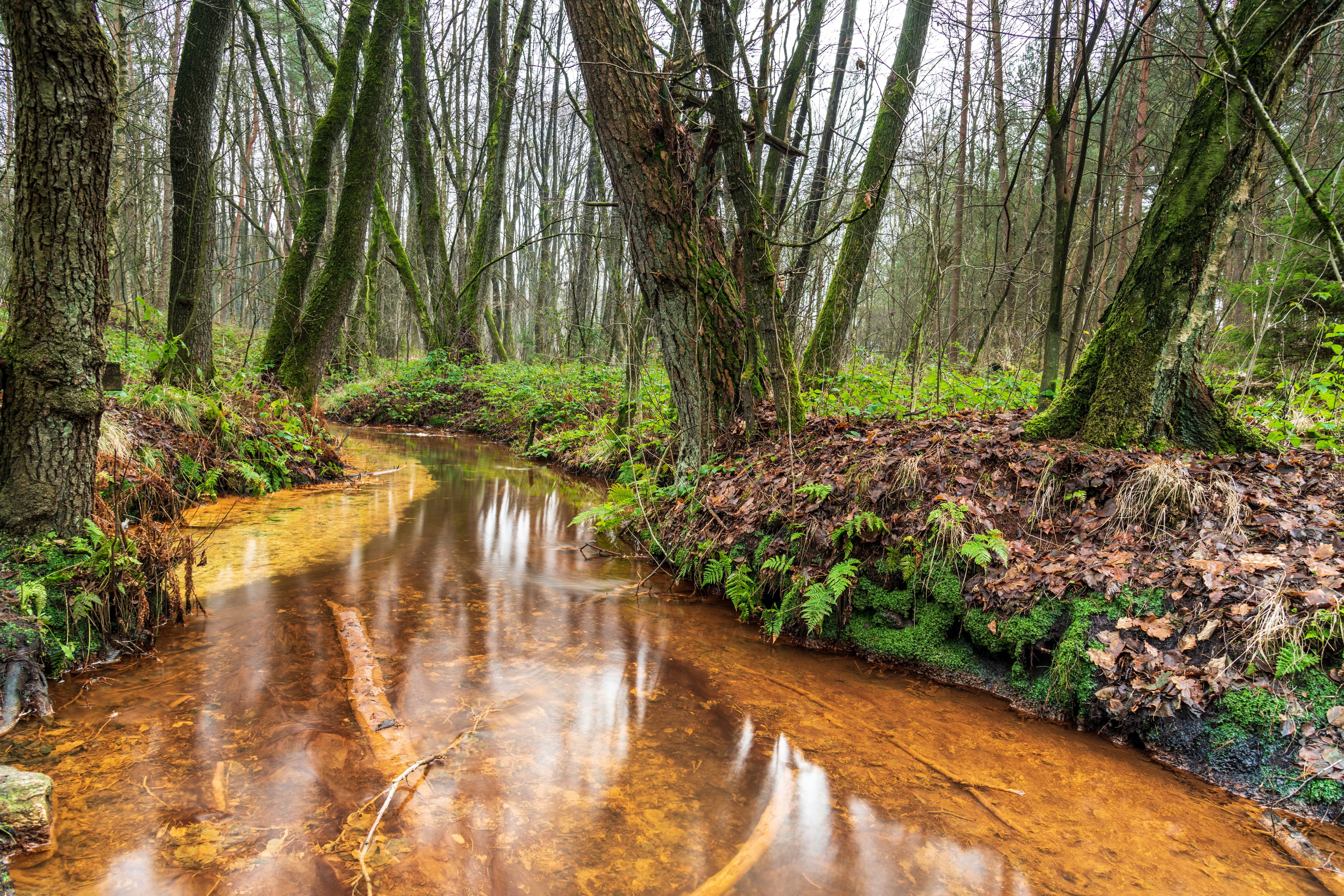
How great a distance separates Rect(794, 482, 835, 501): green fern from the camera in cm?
464

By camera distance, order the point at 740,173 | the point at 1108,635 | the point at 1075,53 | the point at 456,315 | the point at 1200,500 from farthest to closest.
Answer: the point at 456,315
the point at 1075,53
the point at 740,173
the point at 1200,500
the point at 1108,635

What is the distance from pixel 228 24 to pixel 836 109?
28.1 feet

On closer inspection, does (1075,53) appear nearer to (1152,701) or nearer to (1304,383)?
(1304,383)

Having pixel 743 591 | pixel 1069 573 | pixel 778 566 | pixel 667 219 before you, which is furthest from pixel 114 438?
pixel 1069 573

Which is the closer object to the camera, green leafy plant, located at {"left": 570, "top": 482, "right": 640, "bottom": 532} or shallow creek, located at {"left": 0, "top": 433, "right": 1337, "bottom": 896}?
shallow creek, located at {"left": 0, "top": 433, "right": 1337, "bottom": 896}

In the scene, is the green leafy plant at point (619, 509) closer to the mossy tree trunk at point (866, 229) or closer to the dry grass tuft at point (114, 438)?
the mossy tree trunk at point (866, 229)

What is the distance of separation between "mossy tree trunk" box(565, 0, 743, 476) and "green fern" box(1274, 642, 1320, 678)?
433 cm

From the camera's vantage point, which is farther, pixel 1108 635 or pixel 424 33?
pixel 424 33

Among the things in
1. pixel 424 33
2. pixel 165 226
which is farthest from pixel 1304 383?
pixel 165 226

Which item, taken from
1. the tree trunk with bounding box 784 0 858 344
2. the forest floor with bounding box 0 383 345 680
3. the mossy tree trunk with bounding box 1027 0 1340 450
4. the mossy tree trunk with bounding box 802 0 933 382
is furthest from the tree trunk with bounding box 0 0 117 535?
the tree trunk with bounding box 784 0 858 344

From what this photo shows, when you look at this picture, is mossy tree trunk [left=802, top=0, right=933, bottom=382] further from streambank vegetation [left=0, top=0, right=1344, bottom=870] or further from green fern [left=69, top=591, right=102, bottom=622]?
green fern [left=69, top=591, right=102, bottom=622]

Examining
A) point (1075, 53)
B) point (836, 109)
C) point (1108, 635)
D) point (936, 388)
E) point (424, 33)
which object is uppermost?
point (424, 33)

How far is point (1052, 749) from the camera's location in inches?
126

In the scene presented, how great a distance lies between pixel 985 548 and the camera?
12.6 ft
